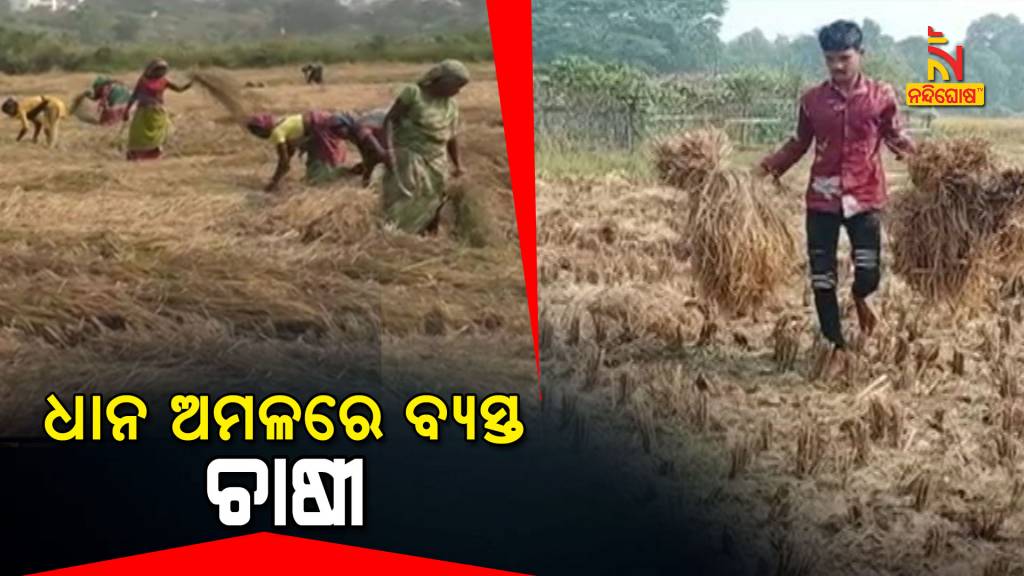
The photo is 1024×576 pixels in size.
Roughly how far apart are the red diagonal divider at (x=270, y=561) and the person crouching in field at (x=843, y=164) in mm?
1179

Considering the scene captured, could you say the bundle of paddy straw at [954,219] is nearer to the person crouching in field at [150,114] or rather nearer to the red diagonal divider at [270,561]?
the red diagonal divider at [270,561]

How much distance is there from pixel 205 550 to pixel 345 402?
0.53 metres

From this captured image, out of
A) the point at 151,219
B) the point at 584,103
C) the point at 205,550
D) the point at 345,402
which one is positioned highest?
the point at 584,103

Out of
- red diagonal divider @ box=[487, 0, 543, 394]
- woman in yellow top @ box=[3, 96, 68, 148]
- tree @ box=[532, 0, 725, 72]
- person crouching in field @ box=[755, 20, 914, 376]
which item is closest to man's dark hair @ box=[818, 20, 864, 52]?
person crouching in field @ box=[755, 20, 914, 376]

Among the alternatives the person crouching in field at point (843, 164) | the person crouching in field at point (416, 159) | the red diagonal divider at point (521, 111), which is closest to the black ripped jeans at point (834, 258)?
the person crouching in field at point (843, 164)

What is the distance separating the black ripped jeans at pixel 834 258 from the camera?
152 inches

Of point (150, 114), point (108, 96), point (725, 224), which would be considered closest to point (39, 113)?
point (108, 96)

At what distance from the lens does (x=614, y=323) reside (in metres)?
3.91

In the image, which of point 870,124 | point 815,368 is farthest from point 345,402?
point 870,124

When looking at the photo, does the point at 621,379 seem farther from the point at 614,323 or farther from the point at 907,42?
the point at 907,42

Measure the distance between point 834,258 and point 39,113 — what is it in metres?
2.19

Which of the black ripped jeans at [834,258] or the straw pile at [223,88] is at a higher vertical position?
the straw pile at [223,88]

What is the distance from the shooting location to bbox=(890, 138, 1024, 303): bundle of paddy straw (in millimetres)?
3846

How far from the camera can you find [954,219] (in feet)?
12.8
